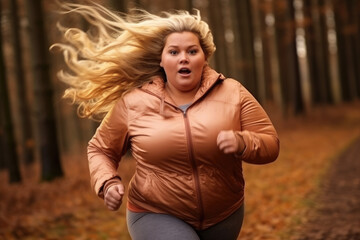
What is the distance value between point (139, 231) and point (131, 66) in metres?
1.16

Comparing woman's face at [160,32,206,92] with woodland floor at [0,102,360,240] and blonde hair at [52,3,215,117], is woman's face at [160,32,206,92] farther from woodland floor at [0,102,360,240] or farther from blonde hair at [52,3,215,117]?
woodland floor at [0,102,360,240]

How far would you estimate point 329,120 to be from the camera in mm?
19453

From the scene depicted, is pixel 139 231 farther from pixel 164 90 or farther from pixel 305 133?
pixel 305 133

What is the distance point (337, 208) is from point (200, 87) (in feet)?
17.2

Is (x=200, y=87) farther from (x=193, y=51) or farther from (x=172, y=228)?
(x=172, y=228)

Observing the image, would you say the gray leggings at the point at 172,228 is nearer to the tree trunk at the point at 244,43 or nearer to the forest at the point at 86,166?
the forest at the point at 86,166

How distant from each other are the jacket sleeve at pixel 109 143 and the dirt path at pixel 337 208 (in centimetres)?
378

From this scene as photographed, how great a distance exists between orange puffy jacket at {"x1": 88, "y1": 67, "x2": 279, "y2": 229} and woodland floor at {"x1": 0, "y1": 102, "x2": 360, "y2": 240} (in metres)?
3.53

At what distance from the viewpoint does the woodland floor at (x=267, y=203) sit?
6.68 m

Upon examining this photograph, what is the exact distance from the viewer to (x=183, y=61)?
10.0 feet

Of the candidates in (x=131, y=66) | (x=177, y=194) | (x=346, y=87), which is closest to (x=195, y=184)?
(x=177, y=194)

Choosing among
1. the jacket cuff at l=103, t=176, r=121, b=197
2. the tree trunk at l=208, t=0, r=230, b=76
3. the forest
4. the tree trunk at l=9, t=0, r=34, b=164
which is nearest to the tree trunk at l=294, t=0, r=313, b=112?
the forest

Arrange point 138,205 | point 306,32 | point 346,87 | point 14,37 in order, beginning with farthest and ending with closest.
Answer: point 346,87 → point 306,32 → point 14,37 → point 138,205

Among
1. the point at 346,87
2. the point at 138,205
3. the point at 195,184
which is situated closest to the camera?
the point at 195,184
